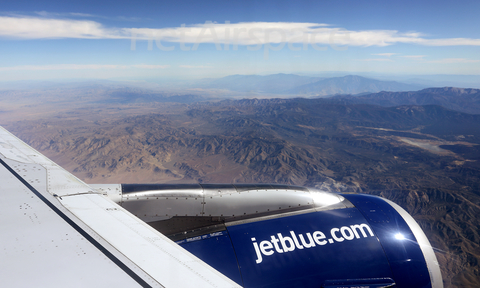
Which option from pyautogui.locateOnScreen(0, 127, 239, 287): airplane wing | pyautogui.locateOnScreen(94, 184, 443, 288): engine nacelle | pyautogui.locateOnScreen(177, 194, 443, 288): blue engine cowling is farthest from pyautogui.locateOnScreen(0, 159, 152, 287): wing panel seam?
pyautogui.locateOnScreen(177, 194, 443, 288): blue engine cowling

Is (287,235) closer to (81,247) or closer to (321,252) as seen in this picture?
(321,252)

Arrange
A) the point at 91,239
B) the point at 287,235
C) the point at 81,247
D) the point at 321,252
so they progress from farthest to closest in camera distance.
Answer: the point at 287,235 → the point at 321,252 → the point at 91,239 → the point at 81,247

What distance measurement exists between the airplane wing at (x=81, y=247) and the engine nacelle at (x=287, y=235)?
197 centimetres

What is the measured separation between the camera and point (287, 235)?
613cm

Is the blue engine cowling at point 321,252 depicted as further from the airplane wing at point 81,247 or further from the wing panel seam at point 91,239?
the wing panel seam at point 91,239

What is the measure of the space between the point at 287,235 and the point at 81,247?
4.60m

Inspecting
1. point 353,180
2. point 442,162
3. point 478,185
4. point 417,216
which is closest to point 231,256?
point 417,216

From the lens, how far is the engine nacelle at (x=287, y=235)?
221 inches

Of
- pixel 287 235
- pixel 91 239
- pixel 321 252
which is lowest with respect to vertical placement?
pixel 321 252

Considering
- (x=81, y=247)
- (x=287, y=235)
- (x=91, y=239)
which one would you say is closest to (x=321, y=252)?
(x=287, y=235)

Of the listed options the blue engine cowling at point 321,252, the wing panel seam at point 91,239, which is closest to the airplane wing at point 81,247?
the wing panel seam at point 91,239

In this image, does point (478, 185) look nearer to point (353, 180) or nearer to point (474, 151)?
point (353, 180)

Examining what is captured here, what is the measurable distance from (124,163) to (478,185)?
8260 inches

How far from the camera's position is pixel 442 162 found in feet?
519
